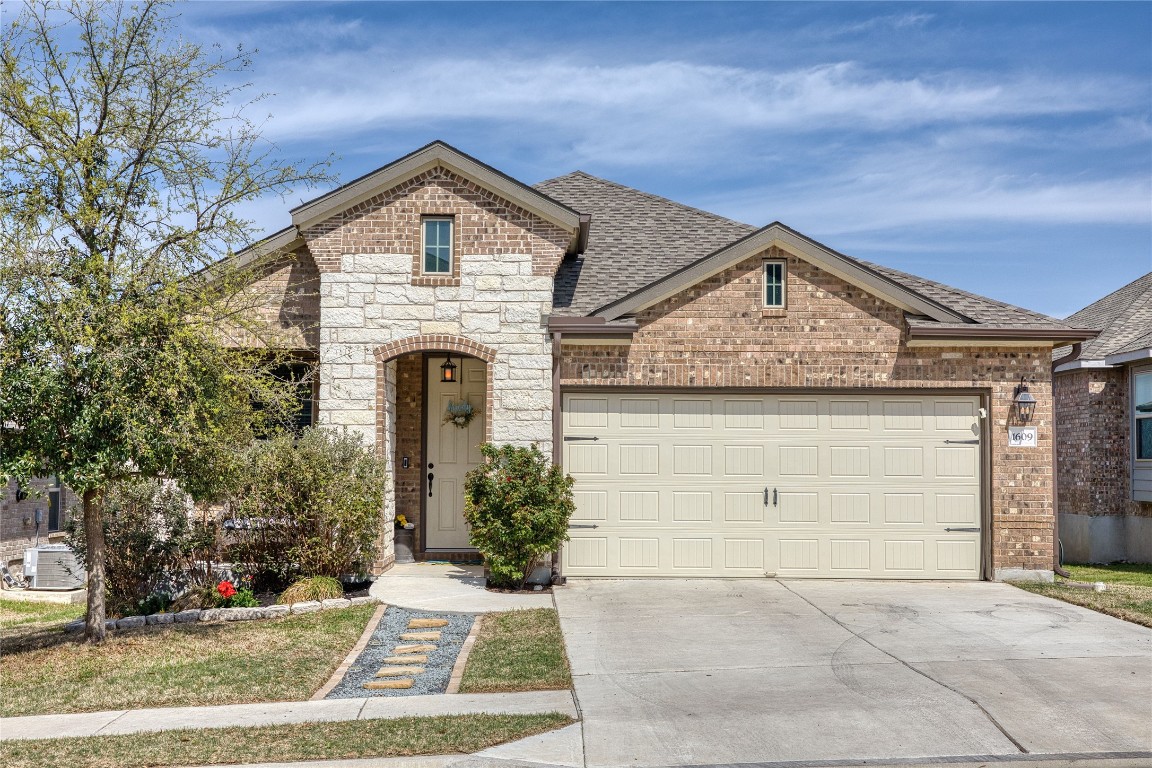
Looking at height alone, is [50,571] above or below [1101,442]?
below

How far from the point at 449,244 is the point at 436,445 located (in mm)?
3058

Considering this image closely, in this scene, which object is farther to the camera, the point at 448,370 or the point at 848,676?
the point at 448,370

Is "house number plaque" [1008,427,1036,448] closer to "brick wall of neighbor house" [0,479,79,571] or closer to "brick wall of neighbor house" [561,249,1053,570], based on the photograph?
"brick wall of neighbor house" [561,249,1053,570]

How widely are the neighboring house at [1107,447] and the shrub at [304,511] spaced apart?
11.3 meters

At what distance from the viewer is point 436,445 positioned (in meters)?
14.5

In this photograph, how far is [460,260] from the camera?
1305 centimetres

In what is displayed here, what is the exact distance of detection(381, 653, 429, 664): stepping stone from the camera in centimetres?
880

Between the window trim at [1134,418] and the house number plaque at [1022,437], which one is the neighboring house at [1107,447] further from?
the house number plaque at [1022,437]

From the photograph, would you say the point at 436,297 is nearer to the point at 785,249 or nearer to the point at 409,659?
the point at 785,249

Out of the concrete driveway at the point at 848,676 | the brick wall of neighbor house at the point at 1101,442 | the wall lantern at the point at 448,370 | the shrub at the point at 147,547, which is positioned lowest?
the concrete driveway at the point at 848,676

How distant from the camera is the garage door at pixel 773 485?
1295 cm

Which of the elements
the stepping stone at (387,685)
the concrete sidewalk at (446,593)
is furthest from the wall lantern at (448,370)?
the stepping stone at (387,685)

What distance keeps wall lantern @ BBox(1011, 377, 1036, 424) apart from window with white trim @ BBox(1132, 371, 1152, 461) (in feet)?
15.7

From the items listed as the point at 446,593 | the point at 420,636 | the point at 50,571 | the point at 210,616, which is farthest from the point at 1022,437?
the point at 50,571
